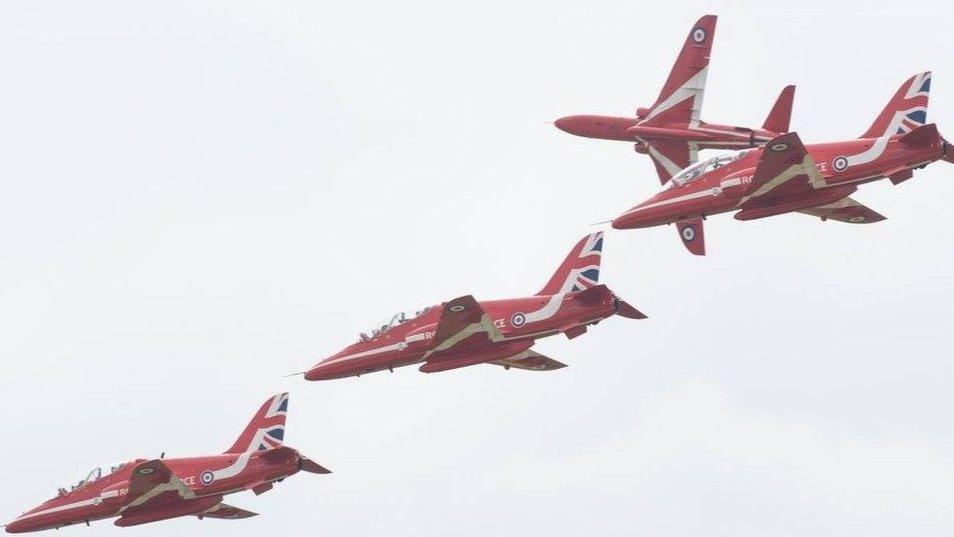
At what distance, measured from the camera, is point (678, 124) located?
12575 centimetres

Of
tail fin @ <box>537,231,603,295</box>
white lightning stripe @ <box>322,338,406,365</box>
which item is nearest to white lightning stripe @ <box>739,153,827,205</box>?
tail fin @ <box>537,231,603,295</box>

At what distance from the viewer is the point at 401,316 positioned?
112188mm

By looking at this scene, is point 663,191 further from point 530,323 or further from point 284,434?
point 284,434

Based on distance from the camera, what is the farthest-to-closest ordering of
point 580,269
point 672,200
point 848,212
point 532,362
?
point 532,362, point 848,212, point 580,269, point 672,200

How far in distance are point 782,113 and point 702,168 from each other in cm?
814

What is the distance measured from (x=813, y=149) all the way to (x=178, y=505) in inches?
1353

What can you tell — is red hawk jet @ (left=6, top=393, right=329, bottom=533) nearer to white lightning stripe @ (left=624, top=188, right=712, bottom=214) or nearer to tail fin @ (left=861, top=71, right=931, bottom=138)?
white lightning stripe @ (left=624, top=188, right=712, bottom=214)

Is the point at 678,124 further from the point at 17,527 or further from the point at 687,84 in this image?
the point at 17,527

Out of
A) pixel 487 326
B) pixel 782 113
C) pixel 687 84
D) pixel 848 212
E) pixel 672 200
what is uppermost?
pixel 687 84

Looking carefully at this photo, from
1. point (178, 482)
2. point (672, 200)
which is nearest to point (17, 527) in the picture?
point (178, 482)

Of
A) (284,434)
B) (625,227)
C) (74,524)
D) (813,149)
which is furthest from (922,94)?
(74,524)

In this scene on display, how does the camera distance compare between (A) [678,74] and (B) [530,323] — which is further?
(A) [678,74]

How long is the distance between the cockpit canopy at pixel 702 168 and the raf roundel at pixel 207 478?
85.4 feet

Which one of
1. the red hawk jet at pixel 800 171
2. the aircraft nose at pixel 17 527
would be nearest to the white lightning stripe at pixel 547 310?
the red hawk jet at pixel 800 171
